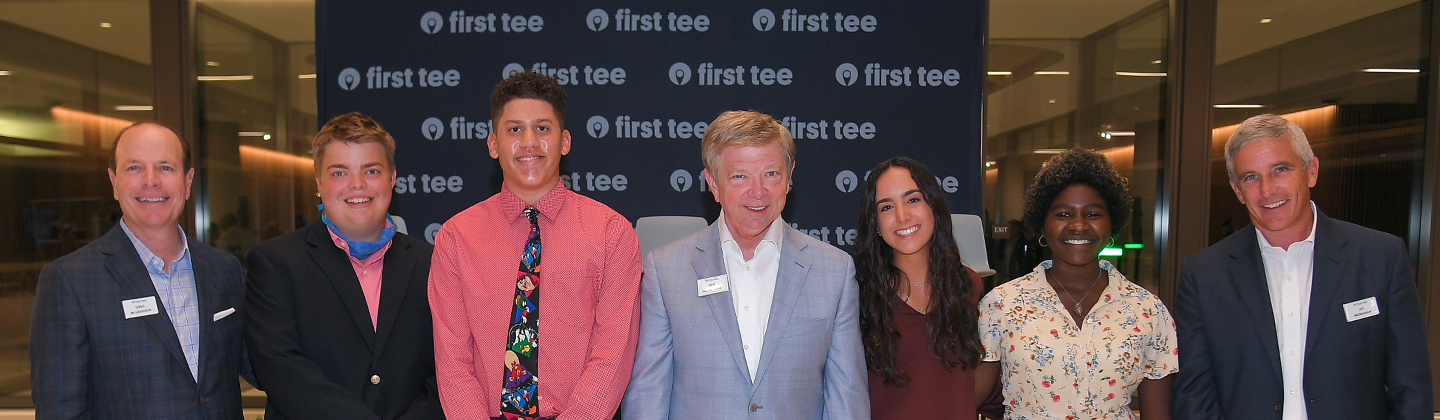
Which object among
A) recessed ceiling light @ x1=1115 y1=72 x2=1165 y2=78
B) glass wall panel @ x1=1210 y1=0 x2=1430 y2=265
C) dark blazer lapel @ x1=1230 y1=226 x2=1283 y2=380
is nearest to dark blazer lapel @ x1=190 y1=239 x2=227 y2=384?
dark blazer lapel @ x1=1230 y1=226 x2=1283 y2=380

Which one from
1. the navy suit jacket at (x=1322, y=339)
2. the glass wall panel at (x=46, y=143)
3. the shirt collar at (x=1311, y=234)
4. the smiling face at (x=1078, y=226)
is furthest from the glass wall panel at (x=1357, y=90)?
the glass wall panel at (x=46, y=143)

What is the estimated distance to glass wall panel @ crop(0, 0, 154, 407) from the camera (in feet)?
16.2

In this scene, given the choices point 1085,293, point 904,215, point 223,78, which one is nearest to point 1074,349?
point 1085,293

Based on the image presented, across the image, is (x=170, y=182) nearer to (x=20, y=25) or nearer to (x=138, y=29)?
(x=138, y=29)

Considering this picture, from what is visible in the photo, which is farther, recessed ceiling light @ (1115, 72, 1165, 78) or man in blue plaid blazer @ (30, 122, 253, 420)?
recessed ceiling light @ (1115, 72, 1165, 78)

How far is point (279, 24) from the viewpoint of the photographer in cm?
498

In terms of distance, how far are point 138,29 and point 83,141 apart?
35.9 inches

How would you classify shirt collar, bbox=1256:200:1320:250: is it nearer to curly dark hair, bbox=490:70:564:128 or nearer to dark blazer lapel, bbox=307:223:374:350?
curly dark hair, bbox=490:70:564:128

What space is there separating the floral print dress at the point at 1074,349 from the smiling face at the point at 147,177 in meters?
2.55

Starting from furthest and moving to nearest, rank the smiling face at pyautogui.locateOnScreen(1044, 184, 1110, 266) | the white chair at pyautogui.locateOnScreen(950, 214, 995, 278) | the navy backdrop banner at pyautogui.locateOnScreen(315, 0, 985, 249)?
the navy backdrop banner at pyautogui.locateOnScreen(315, 0, 985, 249) → the white chair at pyautogui.locateOnScreen(950, 214, 995, 278) → the smiling face at pyautogui.locateOnScreen(1044, 184, 1110, 266)

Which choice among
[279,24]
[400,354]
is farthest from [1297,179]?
[279,24]

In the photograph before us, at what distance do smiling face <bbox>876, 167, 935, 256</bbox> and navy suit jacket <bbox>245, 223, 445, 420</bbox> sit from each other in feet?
4.86

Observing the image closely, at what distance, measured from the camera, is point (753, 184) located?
1.97m

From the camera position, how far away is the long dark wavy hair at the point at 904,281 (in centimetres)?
210
